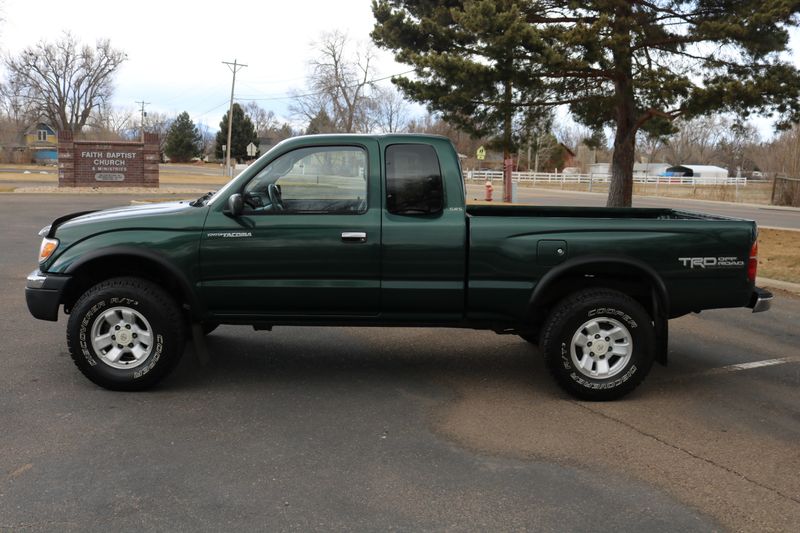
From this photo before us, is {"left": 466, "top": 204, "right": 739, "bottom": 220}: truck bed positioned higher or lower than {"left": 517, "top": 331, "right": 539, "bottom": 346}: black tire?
higher

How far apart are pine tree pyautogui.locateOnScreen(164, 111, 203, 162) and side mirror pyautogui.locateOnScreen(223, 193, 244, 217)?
10261 cm

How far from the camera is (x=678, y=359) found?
6305 mm

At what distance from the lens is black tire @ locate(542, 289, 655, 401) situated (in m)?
4.98

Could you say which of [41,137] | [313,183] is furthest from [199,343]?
[41,137]

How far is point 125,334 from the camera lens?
16.4ft

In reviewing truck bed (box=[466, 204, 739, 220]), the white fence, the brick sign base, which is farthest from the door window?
the white fence

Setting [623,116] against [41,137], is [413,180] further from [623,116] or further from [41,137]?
[41,137]

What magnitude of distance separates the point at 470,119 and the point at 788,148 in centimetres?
2776

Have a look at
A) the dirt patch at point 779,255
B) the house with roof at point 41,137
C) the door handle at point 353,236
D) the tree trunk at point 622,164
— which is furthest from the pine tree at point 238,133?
the door handle at point 353,236

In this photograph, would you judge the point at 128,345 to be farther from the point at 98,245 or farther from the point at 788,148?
the point at 788,148

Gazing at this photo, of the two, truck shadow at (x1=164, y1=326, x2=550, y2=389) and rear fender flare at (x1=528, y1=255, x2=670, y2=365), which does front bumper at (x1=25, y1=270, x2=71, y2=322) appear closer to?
truck shadow at (x1=164, y1=326, x2=550, y2=389)

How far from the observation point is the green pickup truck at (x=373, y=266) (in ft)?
16.3

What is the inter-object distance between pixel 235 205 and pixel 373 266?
107cm

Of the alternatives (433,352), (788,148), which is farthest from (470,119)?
(788,148)
